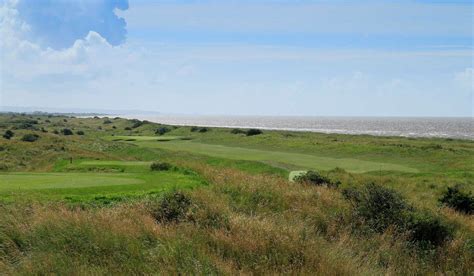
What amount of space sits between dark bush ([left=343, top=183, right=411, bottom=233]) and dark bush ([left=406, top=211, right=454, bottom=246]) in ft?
0.92

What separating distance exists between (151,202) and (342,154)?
29947 mm

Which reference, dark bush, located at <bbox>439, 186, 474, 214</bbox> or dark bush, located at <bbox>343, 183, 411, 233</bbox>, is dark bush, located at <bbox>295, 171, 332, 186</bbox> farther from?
dark bush, located at <bbox>343, 183, 411, 233</bbox>

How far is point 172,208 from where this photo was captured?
11.2 meters

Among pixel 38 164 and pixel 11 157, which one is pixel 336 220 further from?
pixel 11 157

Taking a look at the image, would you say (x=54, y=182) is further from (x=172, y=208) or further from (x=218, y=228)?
(x=218, y=228)

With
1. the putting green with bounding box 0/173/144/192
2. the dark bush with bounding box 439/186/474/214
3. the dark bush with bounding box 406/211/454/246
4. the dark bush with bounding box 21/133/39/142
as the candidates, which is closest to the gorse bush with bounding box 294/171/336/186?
the dark bush with bounding box 439/186/474/214

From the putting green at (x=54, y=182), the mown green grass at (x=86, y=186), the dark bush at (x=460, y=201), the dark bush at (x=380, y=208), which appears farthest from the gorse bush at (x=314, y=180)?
the putting green at (x=54, y=182)

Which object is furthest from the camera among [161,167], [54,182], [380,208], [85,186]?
[161,167]

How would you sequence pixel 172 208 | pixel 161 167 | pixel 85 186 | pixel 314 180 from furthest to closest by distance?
pixel 161 167, pixel 314 180, pixel 85 186, pixel 172 208

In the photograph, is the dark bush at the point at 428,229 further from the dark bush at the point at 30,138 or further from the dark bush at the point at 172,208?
the dark bush at the point at 30,138

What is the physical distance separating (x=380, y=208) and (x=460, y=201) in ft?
21.3

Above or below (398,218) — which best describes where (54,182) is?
above

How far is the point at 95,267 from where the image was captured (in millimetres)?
7109

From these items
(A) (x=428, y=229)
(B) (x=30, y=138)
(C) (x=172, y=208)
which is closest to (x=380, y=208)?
(A) (x=428, y=229)
